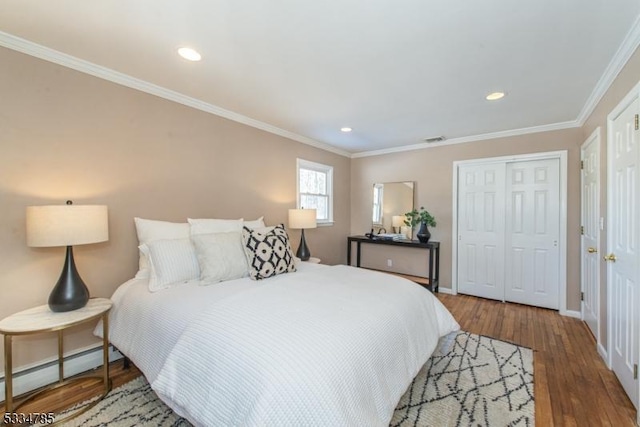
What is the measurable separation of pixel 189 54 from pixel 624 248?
10.9 feet

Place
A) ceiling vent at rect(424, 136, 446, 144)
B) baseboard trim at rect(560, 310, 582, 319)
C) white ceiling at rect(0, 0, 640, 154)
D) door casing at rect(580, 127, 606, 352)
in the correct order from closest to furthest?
white ceiling at rect(0, 0, 640, 154)
door casing at rect(580, 127, 606, 352)
baseboard trim at rect(560, 310, 582, 319)
ceiling vent at rect(424, 136, 446, 144)

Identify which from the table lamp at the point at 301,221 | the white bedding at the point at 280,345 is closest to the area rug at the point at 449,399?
the white bedding at the point at 280,345

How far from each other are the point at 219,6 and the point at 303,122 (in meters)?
1.93

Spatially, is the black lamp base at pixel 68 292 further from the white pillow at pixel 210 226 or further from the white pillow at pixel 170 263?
the white pillow at pixel 210 226

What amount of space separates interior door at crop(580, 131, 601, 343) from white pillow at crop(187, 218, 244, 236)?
3.34 meters

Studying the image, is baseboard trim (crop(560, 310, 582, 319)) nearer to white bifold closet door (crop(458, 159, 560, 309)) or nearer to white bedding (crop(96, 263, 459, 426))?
white bifold closet door (crop(458, 159, 560, 309))

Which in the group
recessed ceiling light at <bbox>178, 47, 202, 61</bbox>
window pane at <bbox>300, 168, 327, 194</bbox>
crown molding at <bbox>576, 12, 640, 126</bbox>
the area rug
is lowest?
the area rug

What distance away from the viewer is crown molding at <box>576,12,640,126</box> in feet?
5.41

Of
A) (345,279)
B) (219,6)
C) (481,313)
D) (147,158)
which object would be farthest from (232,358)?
(481,313)

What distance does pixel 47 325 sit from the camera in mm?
Result: 1593

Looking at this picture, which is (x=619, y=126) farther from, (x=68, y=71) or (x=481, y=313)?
(x=68, y=71)

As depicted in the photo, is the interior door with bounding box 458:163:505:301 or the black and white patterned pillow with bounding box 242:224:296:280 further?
the interior door with bounding box 458:163:505:301

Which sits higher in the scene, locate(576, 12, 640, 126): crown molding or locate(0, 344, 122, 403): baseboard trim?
locate(576, 12, 640, 126): crown molding

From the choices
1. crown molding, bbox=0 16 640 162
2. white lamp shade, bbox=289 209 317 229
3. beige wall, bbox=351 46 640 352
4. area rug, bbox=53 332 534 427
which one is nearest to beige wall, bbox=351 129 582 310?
beige wall, bbox=351 46 640 352
